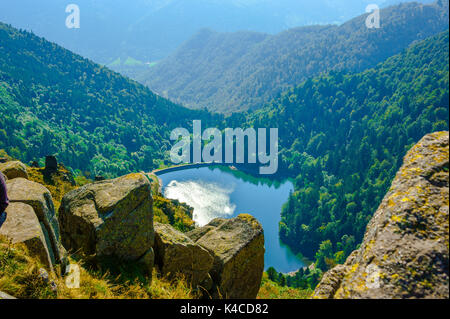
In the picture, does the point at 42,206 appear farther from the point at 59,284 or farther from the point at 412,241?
the point at 412,241

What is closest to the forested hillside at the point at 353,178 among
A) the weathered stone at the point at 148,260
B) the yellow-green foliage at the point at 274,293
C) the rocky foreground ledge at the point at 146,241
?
the yellow-green foliage at the point at 274,293

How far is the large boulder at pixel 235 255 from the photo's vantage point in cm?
1205

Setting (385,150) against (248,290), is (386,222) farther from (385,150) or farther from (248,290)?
(385,150)

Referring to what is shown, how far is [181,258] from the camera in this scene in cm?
1102

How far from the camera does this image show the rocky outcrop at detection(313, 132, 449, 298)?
4.15 m

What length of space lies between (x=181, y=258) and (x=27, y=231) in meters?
4.91

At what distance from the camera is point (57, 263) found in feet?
27.8

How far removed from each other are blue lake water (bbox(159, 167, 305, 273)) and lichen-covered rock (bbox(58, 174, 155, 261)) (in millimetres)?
81571

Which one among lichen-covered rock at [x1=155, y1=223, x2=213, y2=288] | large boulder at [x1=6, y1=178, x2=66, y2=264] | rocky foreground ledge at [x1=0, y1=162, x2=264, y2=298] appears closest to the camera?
rocky foreground ledge at [x1=0, y1=162, x2=264, y2=298]

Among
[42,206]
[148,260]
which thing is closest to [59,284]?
[42,206]

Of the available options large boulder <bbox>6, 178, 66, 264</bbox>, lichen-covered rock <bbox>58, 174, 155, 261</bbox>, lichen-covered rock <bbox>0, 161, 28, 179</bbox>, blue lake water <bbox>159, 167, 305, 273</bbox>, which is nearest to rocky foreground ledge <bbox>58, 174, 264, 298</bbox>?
lichen-covered rock <bbox>58, 174, 155, 261</bbox>

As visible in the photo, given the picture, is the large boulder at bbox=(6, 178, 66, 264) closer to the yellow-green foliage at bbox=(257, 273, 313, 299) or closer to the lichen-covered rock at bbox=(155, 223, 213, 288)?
the lichen-covered rock at bbox=(155, 223, 213, 288)
